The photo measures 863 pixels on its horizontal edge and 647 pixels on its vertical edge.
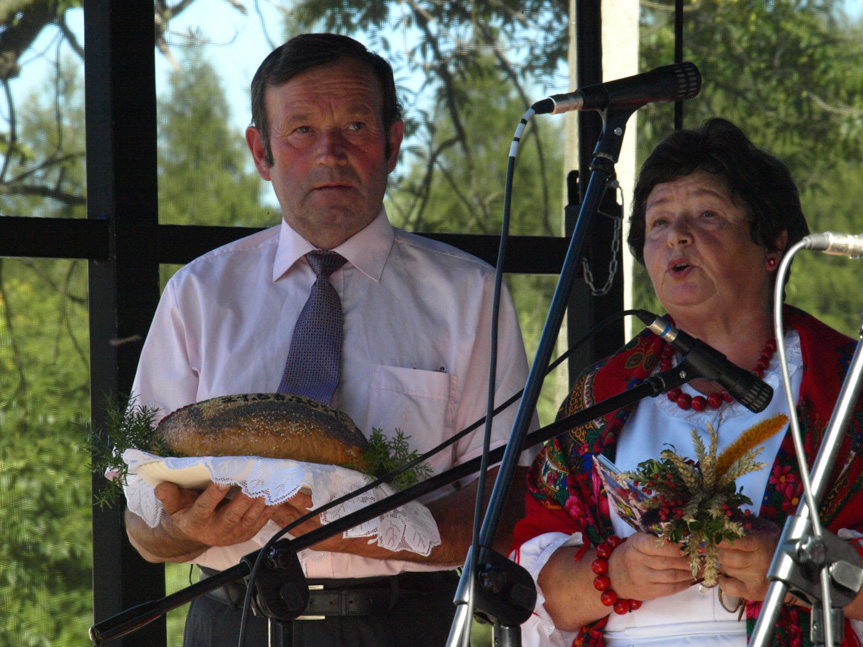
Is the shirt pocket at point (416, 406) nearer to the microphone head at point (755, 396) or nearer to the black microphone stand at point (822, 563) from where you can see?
the microphone head at point (755, 396)

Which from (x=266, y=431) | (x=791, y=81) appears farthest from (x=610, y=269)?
(x=791, y=81)

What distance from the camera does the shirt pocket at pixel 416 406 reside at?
2.21 m

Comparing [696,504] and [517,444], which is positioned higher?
[517,444]

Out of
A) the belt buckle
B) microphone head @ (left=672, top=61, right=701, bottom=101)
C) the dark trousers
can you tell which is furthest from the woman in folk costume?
microphone head @ (left=672, top=61, right=701, bottom=101)

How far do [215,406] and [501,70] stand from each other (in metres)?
4.04

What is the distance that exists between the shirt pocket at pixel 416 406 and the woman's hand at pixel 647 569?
469mm

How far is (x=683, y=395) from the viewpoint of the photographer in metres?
2.15

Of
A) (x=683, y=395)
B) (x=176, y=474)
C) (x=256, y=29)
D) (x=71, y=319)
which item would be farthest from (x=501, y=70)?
(x=176, y=474)

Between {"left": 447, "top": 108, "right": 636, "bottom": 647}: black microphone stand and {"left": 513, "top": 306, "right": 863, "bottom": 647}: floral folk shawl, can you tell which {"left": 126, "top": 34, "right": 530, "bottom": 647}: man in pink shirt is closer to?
{"left": 513, "top": 306, "right": 863, "bottom": 647}: floral folk shawl

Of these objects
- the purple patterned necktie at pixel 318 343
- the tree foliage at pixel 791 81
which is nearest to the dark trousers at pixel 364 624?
the purple patterned necktie at pixel 318 343

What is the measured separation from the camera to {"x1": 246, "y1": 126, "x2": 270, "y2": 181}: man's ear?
2.43m

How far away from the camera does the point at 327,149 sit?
7.52ft

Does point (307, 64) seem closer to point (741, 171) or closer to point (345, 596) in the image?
point (741, 171)

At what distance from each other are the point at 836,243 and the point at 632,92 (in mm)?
471
